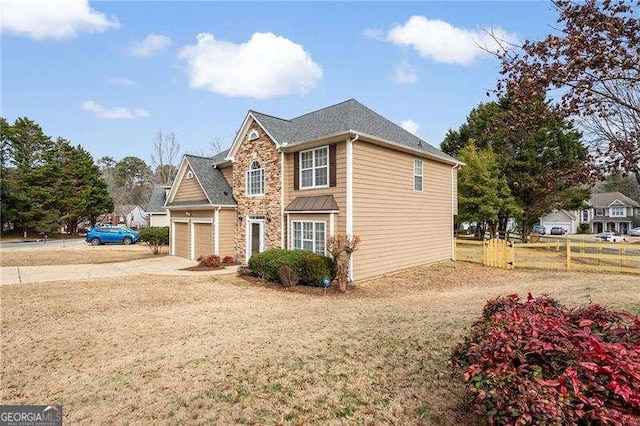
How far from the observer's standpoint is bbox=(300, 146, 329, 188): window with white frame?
13.5 m

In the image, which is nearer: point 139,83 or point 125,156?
point 139,83

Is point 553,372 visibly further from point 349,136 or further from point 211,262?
point 211,262

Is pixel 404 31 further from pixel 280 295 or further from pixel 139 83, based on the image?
pixel 139 83

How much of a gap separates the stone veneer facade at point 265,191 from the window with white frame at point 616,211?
66771mm

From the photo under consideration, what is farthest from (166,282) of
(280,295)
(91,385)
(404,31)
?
(404,31)

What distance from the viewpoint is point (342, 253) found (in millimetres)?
12016

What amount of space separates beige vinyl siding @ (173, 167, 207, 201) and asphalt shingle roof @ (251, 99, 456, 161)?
554 cm

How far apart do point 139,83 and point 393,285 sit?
1630 cm

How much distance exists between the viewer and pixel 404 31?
870cm

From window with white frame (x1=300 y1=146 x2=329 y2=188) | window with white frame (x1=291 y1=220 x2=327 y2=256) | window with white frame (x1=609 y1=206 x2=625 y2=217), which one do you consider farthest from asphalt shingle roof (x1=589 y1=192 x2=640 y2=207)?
window with white frame (x1=291 y1=220 x2=327 y2=256)

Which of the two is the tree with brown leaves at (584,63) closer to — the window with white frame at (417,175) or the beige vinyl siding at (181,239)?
the window with white frame at (417,175)

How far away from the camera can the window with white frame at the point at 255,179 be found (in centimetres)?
1627

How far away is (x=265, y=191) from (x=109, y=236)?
20165 millimetres

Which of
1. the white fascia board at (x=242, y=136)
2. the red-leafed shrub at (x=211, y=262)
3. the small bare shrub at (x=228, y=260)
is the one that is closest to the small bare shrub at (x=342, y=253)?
the white fascia board at (x=242, y=136)
